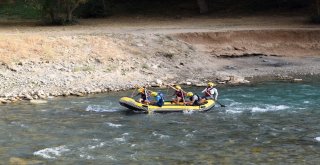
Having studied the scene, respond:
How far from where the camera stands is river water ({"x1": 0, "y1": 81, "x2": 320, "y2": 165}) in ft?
47.2

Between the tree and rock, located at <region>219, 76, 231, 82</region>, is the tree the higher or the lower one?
the higher one

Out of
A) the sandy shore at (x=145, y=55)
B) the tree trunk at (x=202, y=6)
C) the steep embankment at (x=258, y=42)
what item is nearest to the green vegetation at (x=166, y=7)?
the tree trunk at (x=202, y=6)

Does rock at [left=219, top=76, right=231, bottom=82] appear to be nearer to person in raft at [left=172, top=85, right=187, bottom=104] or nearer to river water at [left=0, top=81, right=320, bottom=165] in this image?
river water at [left=0, top=81, right=320, bottom=165]

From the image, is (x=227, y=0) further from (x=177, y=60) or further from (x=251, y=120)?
(x=251, y=120)

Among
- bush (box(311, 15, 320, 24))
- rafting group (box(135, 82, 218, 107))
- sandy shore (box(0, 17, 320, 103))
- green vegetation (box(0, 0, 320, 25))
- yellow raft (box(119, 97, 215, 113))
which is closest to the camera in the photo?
yellow raft (box(119, 97, 215, 113))

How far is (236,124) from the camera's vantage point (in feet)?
59.0

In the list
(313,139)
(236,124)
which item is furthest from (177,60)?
(313,139)

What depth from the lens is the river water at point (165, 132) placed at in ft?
47.2

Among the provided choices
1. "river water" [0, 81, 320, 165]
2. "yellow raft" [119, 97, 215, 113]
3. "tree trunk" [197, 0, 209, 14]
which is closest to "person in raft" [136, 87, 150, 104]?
"yellow raft" [119, 97, 215, 113]

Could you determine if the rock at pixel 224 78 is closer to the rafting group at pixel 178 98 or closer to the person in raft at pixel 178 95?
the rafting group at pixel 178 98

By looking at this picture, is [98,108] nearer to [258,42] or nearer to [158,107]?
[158,107]

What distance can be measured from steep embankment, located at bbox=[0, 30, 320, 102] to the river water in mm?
2207

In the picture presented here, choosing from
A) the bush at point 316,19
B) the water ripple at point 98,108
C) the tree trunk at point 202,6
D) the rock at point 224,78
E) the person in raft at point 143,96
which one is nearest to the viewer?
the water ripple at point 98,108

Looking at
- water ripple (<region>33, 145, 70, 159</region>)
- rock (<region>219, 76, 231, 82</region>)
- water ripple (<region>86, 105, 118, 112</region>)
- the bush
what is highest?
the bush
